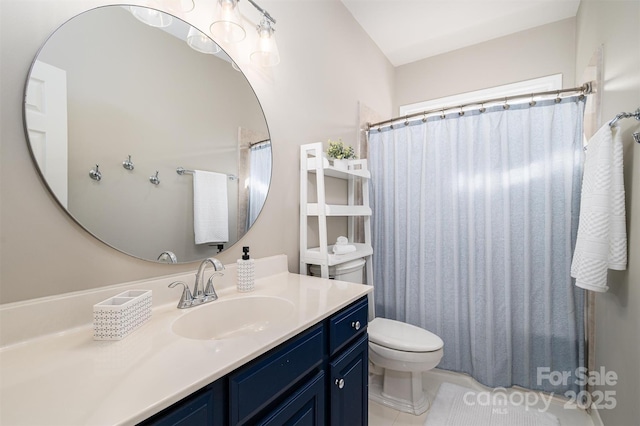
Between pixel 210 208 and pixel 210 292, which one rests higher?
pixel 210 208

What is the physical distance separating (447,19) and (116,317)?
296cm

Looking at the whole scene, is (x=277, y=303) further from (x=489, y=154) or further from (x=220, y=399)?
(x=489, y=154)

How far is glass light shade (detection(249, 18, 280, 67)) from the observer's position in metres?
1.37

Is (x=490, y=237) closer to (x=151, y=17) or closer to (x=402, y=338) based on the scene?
(x=402, y=338)

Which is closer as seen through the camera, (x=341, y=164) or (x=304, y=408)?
(x=304, y=408)

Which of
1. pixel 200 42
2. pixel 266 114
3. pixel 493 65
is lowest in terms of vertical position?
pixel 266 114

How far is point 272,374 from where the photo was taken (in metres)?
0.79

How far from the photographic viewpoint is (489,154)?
6.34 ft

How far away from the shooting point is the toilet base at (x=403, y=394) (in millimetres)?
1728

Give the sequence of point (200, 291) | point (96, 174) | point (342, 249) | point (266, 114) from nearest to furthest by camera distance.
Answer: point (96, 174), point (200, 291), point (266, 114), point (342, 249)

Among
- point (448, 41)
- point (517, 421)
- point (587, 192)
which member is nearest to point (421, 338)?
point (517, 421)

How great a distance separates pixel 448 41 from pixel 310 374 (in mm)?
3041

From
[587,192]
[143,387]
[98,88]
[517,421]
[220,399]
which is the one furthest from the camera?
[517,421]

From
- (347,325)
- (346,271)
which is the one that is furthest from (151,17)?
(346,271)
